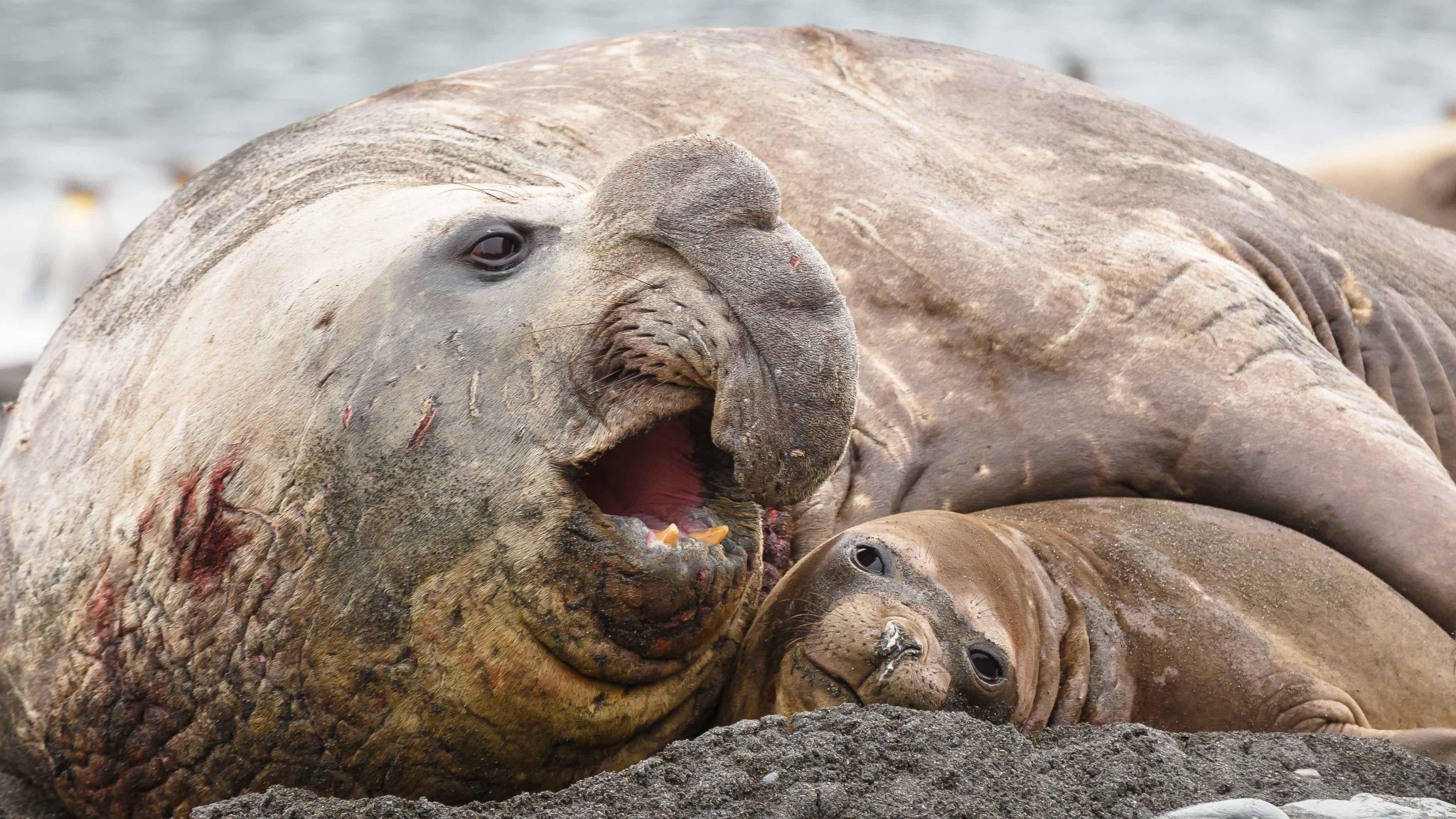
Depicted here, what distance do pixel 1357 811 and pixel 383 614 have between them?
63.7 inches

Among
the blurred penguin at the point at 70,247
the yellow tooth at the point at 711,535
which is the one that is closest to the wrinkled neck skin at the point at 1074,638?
the yellow tooth at the point at 711,535

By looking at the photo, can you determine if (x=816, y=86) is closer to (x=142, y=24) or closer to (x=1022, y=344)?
(x=1022, y=344)

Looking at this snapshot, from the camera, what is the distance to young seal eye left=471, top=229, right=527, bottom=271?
302 cm

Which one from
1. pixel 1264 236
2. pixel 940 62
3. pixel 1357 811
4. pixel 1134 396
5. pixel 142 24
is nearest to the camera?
pixel 1357 811

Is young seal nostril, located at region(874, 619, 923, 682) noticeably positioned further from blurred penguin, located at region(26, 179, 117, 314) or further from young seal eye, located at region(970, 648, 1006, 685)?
blurred penguin, located at region(26, 179, 117, 314)

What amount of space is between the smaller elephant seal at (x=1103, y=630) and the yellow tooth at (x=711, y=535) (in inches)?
15.0

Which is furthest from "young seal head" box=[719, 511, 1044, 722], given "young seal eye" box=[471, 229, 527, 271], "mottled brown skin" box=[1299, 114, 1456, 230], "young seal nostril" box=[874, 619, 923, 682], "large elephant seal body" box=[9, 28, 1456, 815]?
"mottled brown skin" box=[1299, 114, 1456, 230]

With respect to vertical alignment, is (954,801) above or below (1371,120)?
above

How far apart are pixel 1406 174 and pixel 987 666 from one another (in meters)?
5.68

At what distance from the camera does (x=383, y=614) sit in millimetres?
2861

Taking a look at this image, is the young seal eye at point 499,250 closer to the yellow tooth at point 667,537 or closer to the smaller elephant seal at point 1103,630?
the yellow tooth at point 667,537

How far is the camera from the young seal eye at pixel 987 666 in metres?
3.20

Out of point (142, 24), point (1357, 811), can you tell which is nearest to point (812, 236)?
point (1357, 811)

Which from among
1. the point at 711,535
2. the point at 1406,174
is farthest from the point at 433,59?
the point at 711,535
